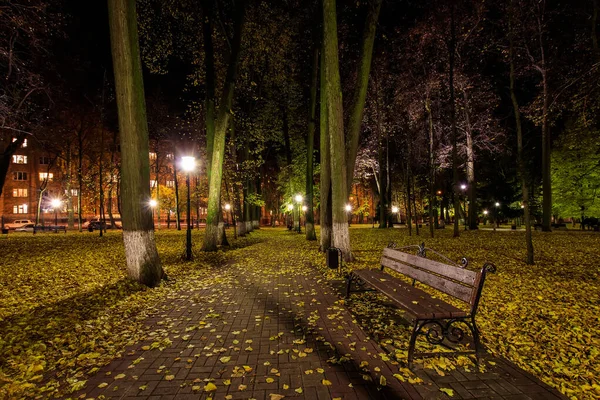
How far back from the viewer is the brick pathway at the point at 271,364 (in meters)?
3.10

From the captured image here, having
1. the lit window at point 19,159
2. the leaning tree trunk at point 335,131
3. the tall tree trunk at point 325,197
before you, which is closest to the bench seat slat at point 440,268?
the leaning tree trunk at point 335,131

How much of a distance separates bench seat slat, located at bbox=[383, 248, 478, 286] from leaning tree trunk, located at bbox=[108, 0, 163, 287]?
19.0 ft

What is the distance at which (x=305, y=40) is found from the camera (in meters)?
18.8

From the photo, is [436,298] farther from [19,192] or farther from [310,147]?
[19,192]

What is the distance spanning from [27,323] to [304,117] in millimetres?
24856

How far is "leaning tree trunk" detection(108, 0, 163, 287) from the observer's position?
275 inches

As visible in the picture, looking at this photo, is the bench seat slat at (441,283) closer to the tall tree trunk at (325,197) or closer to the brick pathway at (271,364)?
the brick pathway at (271,364)

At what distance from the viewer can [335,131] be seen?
1026cm

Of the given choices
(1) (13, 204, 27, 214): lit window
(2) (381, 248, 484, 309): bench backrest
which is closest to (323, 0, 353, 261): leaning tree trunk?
(2) (381, 248, 484, 309): bench backrest

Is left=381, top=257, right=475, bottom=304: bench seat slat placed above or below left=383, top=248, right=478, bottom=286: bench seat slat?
below

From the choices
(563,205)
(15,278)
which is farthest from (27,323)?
(563,205)

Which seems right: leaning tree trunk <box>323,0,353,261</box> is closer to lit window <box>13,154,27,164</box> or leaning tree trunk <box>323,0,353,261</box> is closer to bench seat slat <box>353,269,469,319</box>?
bench seat slat <box>353,269,469,319</box>

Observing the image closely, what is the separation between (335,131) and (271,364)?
8007 mm

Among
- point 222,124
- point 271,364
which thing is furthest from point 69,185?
point 271,364
